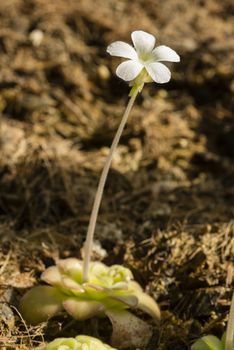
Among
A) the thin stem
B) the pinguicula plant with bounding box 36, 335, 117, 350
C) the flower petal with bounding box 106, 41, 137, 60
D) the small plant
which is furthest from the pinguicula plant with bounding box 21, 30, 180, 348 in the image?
the thin stem

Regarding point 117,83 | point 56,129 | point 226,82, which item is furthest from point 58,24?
point 226,82

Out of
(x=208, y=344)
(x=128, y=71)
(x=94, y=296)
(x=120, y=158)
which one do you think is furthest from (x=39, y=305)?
(x=120, y=158)

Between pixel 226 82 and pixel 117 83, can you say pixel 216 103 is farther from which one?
pixel 117 83

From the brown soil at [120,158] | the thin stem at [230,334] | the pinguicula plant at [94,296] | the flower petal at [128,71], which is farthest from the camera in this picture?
the brown soil at [120,158]

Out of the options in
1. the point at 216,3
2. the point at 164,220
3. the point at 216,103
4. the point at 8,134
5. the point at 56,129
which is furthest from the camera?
the point at 216,3

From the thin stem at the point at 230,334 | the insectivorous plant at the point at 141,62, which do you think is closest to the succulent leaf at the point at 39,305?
the insectivorous plant at the point at 141,62

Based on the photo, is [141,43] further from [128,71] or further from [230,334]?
[230,334]

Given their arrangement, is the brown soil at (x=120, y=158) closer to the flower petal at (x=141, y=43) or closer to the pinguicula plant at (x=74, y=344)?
the pinguicula plant at (x=74, y=344)
